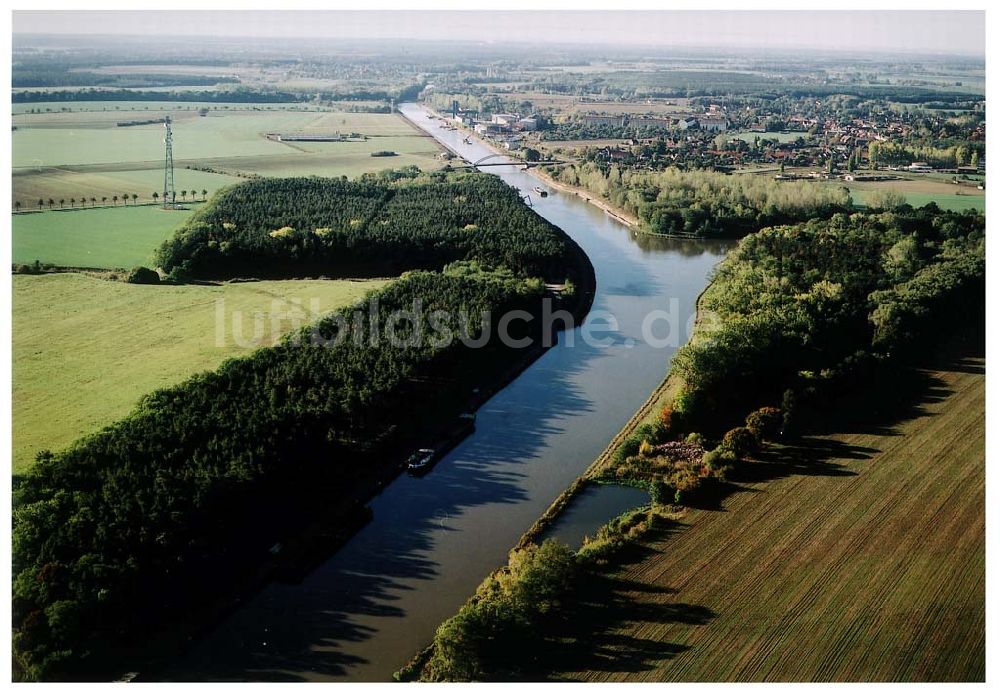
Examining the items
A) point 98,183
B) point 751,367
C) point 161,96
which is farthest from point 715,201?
point 161,96

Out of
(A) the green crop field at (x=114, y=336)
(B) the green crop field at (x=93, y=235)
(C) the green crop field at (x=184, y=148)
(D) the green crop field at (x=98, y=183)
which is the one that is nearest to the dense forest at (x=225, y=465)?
(A) the green crop field at (x=114, y=336)

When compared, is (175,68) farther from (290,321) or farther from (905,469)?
(905,469)

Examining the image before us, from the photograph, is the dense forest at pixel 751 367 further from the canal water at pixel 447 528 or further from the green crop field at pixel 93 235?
the green crop field at pixel 93 235

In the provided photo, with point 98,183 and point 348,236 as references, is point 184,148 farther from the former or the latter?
point 348,236

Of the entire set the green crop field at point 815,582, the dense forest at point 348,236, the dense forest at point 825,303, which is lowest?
the green crop field at point 815,582

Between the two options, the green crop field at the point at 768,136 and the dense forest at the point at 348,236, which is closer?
the dense forest at the point at 348,236
